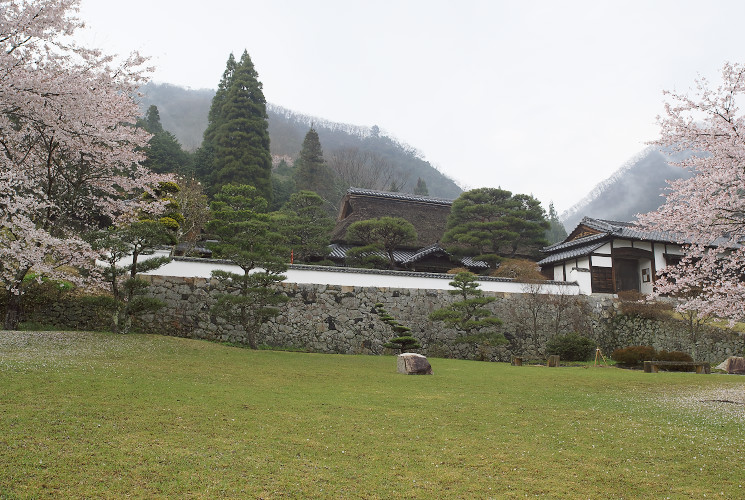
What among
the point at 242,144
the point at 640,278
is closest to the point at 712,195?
the point at 640,278

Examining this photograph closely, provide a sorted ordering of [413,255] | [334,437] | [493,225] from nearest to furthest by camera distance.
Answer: [334,437] → [493,225] → [413,255]

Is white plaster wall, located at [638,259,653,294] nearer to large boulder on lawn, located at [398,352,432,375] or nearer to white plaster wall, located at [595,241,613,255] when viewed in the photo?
white plaster wall, located at [595,241,613,255]

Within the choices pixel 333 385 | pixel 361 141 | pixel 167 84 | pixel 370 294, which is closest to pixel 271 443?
pixel 333 385

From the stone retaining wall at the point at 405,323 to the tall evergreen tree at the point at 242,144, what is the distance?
11.8m

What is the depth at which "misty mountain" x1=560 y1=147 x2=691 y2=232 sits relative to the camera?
57438mm

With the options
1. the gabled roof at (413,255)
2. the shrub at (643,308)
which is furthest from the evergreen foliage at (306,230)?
the shrub at (643,308)

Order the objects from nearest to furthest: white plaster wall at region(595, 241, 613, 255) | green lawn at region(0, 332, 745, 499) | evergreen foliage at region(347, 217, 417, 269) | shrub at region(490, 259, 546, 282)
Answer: green lawn at region(0, 332, 745, 499)
shrub at region(490, 259, 546, 282)
evergreen foliage at region(347, 217, 417, 269)
white plaster wall at region(595, 241, 613, 255)

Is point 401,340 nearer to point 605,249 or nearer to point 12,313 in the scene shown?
point 12,313

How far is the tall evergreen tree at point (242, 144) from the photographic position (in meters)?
24.9

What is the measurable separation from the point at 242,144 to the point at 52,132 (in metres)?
17.6

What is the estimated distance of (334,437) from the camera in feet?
14.0

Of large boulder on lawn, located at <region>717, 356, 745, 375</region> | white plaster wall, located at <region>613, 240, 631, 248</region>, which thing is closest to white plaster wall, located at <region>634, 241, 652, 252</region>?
white plaster wall, located at <region>613, 240, 631, 248</region>

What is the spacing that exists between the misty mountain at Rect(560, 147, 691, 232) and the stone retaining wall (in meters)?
41.7

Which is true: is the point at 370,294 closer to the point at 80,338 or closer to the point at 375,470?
the point at 80,338
